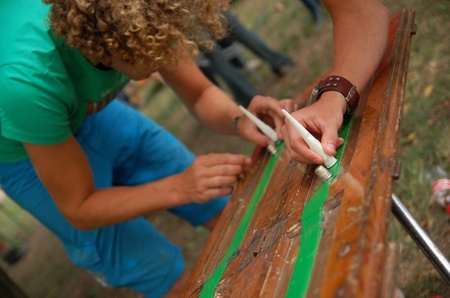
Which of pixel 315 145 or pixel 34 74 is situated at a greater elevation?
pixel 34 74

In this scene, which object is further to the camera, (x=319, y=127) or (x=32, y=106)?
(x=32, y=106)

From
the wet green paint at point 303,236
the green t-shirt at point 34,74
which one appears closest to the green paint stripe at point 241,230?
the wet green paint at point 303,236

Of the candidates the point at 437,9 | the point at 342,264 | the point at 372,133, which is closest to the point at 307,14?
the point at 437,9

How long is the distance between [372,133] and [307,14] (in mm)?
4315

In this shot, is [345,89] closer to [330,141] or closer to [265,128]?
[330,141]

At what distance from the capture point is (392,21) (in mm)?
1636

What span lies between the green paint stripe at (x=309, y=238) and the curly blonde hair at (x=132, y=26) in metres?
0.60

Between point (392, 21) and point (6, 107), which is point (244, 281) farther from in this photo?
point (392, 21)

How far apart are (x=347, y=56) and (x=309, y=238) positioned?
2.05ft

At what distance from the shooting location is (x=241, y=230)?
1.35 metres

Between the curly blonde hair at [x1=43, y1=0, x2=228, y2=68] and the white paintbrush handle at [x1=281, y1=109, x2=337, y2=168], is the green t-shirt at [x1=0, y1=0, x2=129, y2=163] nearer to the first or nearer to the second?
the curly blonde hair at [x1=43, y1=0, x2=228, y2=68]

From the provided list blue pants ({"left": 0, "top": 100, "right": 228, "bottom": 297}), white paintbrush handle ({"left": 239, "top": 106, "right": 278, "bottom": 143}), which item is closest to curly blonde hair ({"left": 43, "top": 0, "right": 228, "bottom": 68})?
white paintbrush handle ({"left": 239, "top": 106, "right": 278, "bottom": 143})

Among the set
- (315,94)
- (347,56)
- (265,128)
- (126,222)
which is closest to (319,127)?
(315,94)

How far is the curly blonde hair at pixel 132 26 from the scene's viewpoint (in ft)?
4.17
